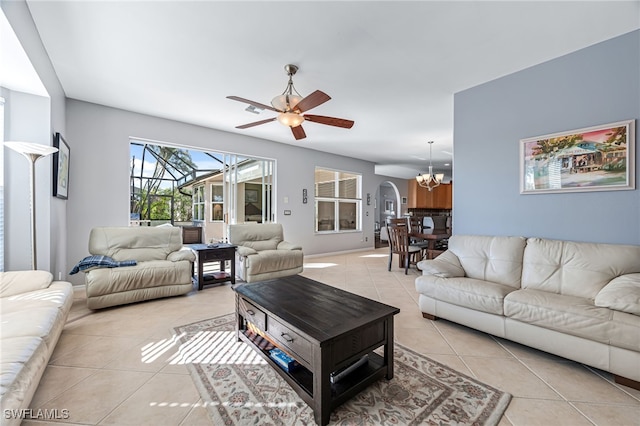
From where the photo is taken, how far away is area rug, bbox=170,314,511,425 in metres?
1.45

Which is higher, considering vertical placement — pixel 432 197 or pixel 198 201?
pixel 432 197

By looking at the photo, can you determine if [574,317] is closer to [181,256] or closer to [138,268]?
[181,256]

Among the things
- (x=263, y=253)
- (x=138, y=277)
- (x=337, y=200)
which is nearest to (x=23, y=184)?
(x=138, y=277)

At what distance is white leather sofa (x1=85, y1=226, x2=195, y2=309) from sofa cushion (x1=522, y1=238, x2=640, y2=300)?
154 inches

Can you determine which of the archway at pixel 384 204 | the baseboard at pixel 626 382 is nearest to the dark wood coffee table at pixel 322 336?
the baseboard at pixel 626 382

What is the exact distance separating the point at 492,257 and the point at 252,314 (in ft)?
8.03

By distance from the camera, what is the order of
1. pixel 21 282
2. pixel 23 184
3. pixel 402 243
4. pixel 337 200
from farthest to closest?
1. pixel 337 200
2. pixel 402 243
3. pixel 23 184
4. pixel 21 282

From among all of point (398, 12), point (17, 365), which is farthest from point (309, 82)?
point (17, 365)

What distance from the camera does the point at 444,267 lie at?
9.18 feet

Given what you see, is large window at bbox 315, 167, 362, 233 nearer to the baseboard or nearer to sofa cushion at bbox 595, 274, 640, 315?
sofa cushion at bbox 595, 274, 640, 315

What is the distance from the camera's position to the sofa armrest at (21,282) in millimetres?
2148

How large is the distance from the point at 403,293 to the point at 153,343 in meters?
2.97

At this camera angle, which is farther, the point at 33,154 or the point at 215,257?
the point at 215,257

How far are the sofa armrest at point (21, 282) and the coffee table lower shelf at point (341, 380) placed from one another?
6.86ft
